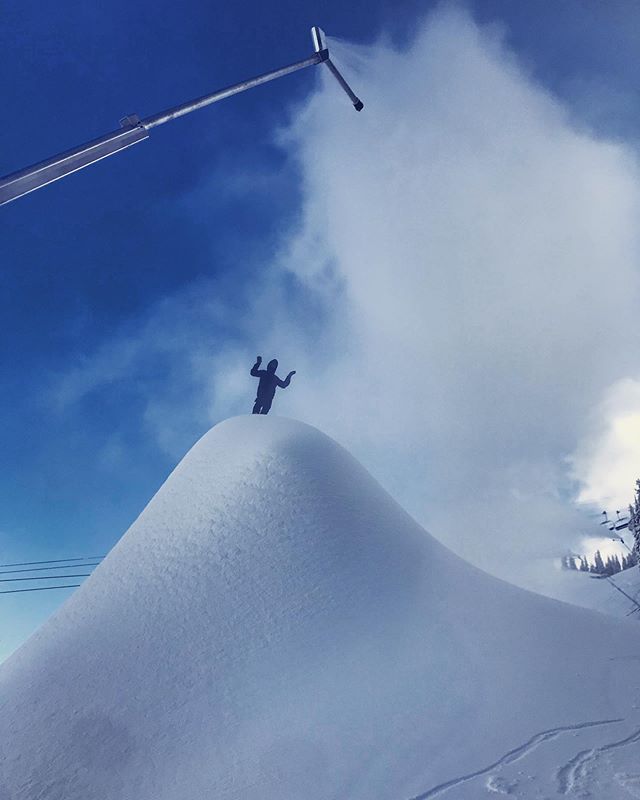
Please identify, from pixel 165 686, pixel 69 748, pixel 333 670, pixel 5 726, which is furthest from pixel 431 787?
pixel 5 726

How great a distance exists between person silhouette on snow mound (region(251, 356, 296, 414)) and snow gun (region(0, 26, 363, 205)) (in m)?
14.2

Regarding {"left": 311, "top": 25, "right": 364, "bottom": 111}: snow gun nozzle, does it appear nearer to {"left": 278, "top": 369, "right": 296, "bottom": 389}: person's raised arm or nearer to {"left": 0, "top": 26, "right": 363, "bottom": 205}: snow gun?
{"left": 0, "top": 26, "right": 363, "bottom": 205}: snow gun

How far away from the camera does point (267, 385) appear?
22.2m

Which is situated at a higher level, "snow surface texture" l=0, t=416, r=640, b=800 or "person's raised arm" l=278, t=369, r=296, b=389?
"person's raised arm" l=278, t=369, r=296, b=389

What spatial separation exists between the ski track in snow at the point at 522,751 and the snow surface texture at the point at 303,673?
0.13ft

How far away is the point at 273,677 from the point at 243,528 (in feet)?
14.9

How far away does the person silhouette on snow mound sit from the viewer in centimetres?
2214

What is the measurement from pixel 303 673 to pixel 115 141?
9348mm

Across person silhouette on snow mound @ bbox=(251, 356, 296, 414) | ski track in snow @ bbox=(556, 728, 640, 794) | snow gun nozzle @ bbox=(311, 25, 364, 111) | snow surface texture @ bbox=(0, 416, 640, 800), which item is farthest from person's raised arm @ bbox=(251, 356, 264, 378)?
ski track in snow @ bbox=(556, 728, 640, 794)

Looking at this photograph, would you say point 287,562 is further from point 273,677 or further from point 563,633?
point 563,633

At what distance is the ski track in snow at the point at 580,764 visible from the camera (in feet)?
20.2

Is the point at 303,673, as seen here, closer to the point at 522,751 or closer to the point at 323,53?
the point at 522,751

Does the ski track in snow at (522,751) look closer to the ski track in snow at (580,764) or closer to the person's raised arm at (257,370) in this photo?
the ski track in snow at (580,764)

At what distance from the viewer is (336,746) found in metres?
8.05
